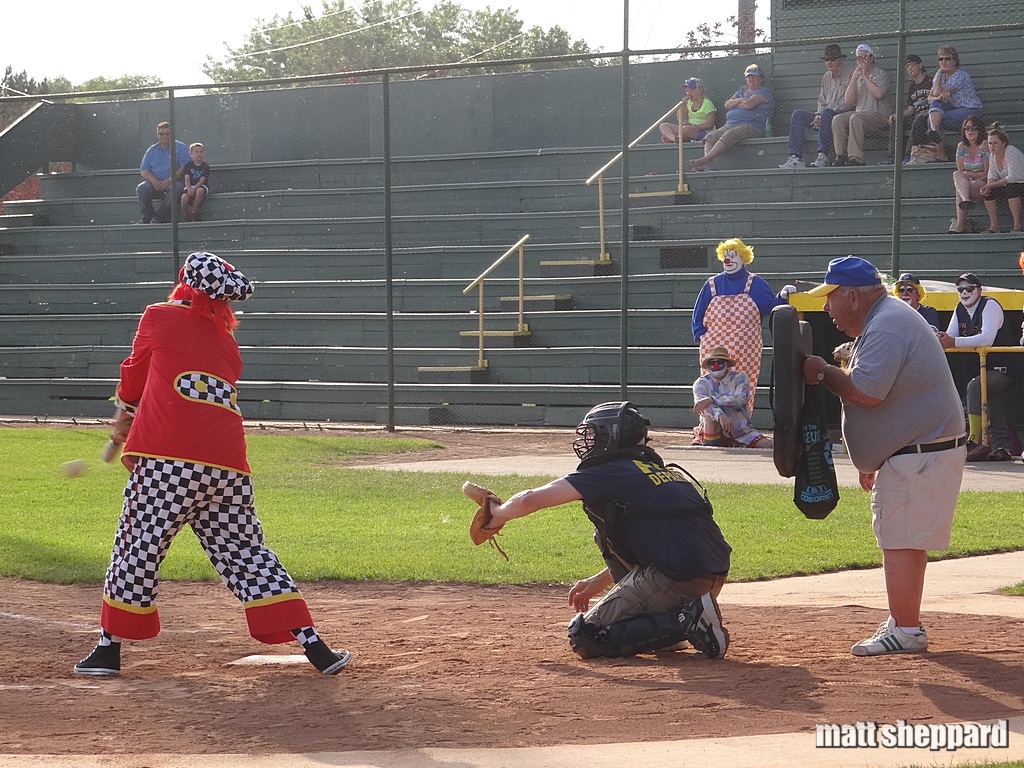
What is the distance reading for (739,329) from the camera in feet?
49.2

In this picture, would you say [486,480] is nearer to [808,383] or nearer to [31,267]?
[808,383]

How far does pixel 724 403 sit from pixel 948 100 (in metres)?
5.27

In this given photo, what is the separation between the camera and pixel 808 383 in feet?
19.6

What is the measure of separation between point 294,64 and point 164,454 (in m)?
56.9

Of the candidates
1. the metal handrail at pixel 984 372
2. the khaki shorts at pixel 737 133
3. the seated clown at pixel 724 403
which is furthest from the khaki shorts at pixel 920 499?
the khaki shorts at pixel 737 133

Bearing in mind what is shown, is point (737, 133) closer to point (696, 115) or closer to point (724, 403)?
point (696, 115)

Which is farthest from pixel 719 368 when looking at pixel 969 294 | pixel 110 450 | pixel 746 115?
pixel 110 450

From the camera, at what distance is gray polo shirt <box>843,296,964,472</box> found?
19.1 ft

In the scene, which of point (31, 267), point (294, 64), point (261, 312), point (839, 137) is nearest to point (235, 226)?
point (261, 312)

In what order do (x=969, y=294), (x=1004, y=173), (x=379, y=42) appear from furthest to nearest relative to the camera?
(x=379, y=42)
(x=1004, y=173)
(x=969, y=294)

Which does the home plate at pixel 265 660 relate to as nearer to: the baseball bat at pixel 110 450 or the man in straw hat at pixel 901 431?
the baseball bat at pixel 110 450

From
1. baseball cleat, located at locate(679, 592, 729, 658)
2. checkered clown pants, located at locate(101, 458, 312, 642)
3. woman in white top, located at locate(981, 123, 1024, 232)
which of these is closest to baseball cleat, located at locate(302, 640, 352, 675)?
checkered clown pants, located at locate(101, 458, 312, 642)

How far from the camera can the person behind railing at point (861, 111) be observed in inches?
673

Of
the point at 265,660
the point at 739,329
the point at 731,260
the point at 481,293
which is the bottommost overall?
the point at 265,660
